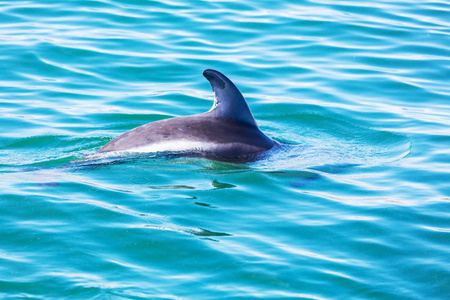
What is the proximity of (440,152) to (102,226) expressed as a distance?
6056 mm

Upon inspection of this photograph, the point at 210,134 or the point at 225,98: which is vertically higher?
the point at 225,98

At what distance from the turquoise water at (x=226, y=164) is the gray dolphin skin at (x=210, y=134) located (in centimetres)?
20

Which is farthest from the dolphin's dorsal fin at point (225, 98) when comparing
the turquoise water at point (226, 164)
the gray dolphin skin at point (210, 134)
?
the turquoise water at point (226, 164)

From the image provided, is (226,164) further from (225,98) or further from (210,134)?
(225,98)

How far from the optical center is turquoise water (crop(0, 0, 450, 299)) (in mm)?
6465

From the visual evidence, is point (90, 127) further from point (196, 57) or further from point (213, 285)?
point (213, 285)

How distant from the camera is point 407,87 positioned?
46.1 ft

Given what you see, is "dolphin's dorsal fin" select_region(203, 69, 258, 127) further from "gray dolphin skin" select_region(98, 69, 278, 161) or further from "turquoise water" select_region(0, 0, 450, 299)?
"turquoise water" select_region(0, 0, 450, 299)

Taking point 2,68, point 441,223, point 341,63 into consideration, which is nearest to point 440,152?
point 441,223

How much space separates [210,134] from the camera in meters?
9.04

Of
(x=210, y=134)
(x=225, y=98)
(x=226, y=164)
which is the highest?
(x=225, y=98)

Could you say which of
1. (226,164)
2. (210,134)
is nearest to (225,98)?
(210,134)

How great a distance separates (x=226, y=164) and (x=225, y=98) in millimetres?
916

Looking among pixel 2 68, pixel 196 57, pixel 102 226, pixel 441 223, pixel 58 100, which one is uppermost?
pixel 196 57
